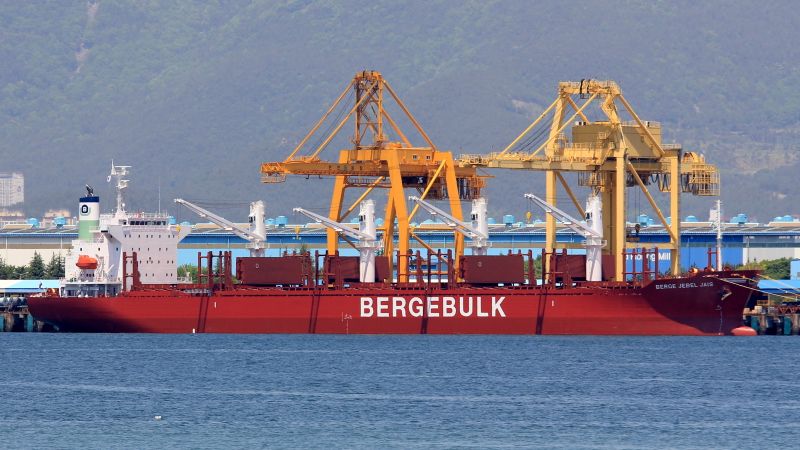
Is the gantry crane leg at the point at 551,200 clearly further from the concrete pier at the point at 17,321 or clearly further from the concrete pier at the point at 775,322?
the concrete pier at the point at 17,321

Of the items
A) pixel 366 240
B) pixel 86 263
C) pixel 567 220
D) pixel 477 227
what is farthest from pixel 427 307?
pixel 86 263

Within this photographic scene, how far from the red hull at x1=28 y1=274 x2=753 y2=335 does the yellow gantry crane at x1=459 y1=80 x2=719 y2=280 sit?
391 cm

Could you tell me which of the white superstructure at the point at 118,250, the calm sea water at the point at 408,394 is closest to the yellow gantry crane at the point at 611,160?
the calm sea water at the point at 408,394

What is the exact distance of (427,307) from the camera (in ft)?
186

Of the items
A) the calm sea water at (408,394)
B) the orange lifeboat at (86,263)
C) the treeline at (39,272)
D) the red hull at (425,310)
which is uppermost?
the orange lifeboat at (86,263)

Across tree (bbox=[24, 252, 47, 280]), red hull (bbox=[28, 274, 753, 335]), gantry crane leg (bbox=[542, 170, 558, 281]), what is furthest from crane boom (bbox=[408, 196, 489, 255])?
tree (bbox=[24, 252, 47, 280])

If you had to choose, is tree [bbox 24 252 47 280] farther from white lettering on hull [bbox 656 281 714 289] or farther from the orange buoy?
the orange buoy

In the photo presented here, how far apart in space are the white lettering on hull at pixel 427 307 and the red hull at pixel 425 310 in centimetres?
4

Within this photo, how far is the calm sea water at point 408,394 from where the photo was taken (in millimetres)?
31250

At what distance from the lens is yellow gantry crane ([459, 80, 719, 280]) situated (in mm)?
58500

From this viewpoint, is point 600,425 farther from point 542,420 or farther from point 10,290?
point 10,290

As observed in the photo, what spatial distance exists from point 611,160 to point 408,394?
2499 cm

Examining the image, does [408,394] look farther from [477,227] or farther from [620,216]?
[620,216]

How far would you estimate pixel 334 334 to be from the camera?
5816 centimetres
